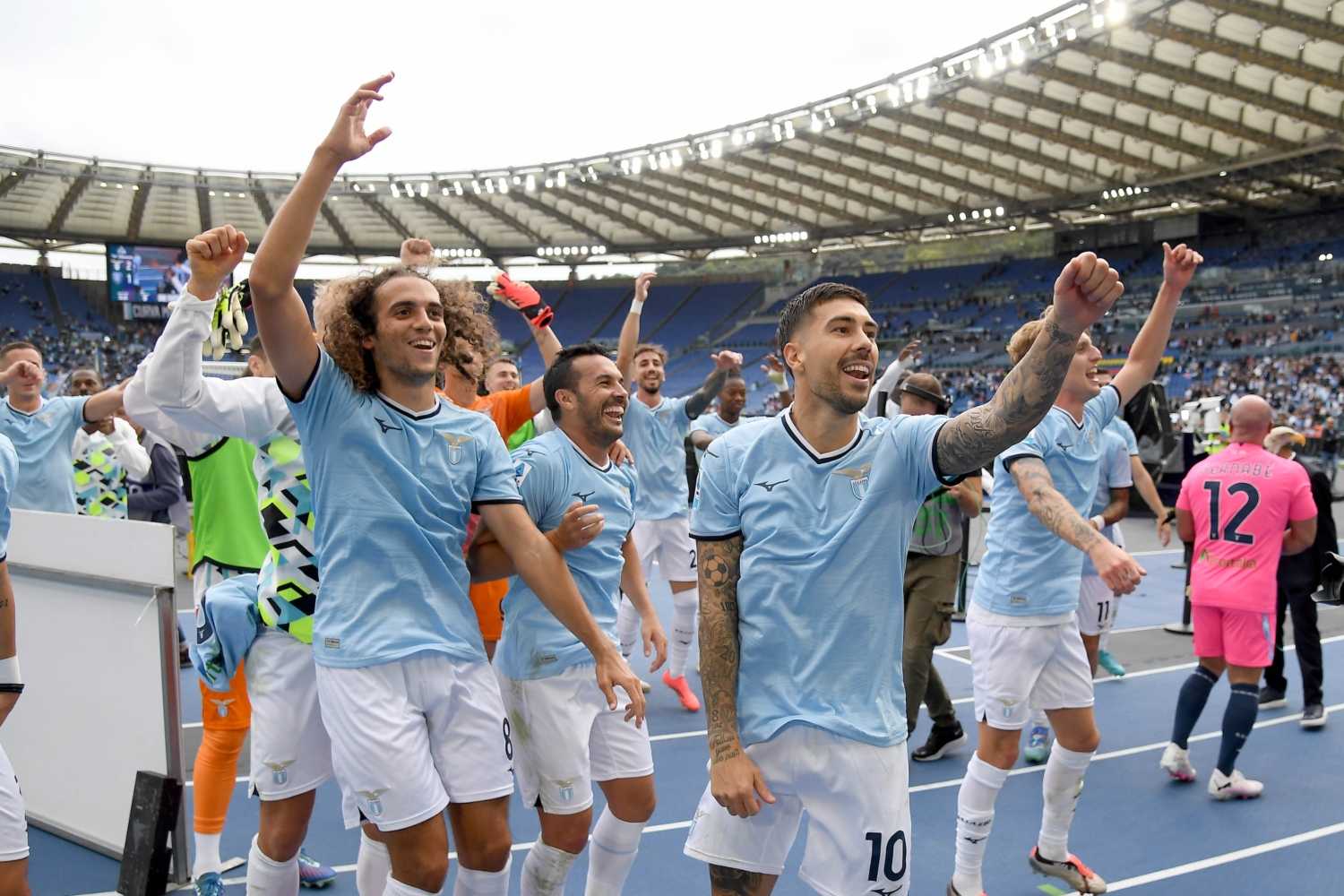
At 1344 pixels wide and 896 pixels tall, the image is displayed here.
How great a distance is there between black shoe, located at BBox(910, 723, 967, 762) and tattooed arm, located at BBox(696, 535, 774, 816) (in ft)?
12.4

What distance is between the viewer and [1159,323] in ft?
13.0

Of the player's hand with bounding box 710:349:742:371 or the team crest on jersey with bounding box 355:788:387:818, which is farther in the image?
the player's hand with bounding box 710:349:742:371

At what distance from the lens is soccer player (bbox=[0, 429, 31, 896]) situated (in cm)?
263

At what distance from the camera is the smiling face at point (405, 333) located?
2.73 m

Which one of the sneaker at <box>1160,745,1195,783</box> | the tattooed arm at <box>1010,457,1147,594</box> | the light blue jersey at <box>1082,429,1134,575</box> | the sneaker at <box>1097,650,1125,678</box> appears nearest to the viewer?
the tattooed arm at <box>1010,457,1147,594</box>

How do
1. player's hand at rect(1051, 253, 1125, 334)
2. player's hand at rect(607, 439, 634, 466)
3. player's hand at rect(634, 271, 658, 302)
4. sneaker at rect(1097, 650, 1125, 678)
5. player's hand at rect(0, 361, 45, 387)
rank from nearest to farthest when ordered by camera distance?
player's hand at rect(1051, 253, 1125, 334) → player's hand at rect(607, 439, 634, 466) → player's hand at rect(0, 361, 45, 387) → player's hand at rect(634, 271, 658, 302) → sneaker at rect(1097, 650, 1125, 678)

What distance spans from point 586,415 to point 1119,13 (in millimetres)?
20128

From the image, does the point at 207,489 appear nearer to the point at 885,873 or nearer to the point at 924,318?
the point at 885,873

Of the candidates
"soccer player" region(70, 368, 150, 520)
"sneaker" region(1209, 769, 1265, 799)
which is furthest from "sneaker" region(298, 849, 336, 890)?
"sneaker" region(1209, 769, 1265, 799)

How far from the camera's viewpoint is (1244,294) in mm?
34656

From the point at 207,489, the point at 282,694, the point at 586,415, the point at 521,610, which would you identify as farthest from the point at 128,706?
the point at 586,415

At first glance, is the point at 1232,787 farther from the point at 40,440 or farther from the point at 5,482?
the point at 40,440

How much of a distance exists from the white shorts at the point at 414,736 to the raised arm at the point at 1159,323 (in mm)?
2548

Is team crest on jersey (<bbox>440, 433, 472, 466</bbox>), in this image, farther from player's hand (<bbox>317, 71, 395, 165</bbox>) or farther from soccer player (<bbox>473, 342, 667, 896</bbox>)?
player's hand (<bbox>317, 71, 395, 165</bbox>)
